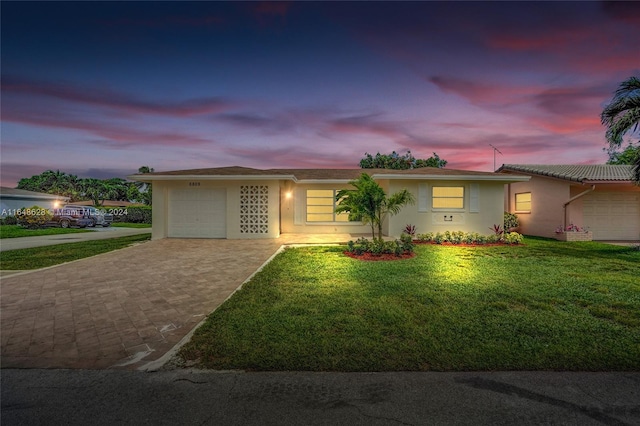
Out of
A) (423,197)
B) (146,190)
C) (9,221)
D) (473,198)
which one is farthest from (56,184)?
(473,198)

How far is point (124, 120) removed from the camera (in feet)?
53.4

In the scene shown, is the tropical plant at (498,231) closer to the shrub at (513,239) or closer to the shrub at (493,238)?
the shrub at (493,238)

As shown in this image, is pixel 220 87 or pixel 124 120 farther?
pixel 124 120

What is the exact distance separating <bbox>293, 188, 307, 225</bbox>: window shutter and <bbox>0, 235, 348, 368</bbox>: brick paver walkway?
21.7 feet

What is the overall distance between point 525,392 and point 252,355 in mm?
2447

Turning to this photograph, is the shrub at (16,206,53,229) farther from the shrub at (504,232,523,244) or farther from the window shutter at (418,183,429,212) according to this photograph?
the shrub at (504,232,523,244)

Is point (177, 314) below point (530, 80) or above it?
below

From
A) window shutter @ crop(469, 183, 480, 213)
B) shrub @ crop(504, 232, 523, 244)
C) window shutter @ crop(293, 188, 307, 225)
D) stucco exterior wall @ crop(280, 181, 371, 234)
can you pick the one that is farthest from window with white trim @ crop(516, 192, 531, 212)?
window shutter @ crop(293, 188, 307, 225)

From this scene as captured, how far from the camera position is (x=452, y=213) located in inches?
552

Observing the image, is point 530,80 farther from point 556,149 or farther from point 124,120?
point 124,120

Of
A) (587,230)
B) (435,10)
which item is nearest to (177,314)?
(435,10)

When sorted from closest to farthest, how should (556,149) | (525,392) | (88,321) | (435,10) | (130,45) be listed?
1. (525,392)
2. (88,321)
3. (435,10)
4. (130,45)
5. (556,149)

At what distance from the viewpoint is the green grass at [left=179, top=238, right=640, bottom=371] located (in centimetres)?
300

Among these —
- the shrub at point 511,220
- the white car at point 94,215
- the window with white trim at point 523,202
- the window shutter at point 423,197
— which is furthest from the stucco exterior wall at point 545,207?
the white car at point 94,215
